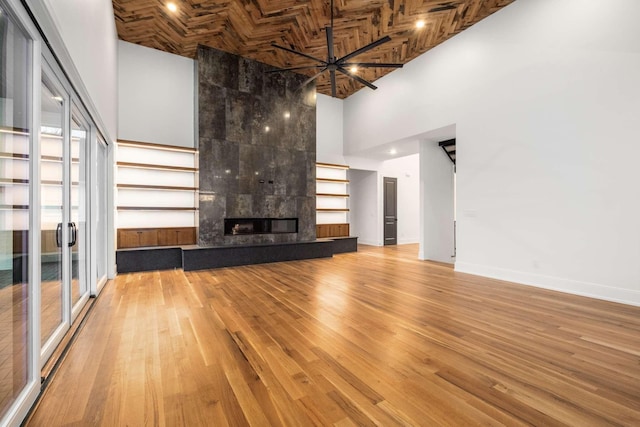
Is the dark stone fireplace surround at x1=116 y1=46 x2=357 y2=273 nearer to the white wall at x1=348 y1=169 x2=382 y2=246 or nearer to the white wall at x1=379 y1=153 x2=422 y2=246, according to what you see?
the white wall at x1=348 y1=169 x2=382 y2=246

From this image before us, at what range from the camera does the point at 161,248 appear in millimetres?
5453

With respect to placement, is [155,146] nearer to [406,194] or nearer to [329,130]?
[329,130]

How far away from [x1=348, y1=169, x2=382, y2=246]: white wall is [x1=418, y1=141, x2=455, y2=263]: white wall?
8.42 feet

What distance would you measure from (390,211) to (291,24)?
21.0ft

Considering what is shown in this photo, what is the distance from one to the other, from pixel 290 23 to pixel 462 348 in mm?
5684

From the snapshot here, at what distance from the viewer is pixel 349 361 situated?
2.06 meters

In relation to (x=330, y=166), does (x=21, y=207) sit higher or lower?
lower

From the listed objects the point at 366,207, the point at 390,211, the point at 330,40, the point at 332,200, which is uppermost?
the point at 330,40

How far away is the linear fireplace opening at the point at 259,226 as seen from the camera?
627 centimetres

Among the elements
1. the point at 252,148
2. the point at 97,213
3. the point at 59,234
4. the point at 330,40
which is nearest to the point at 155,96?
the point at 252,148

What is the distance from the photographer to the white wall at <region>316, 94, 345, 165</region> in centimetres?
853

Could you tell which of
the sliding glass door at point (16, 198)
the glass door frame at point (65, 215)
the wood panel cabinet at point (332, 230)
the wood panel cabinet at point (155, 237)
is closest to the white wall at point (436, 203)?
the wood panel cabinet at point (332, 230)

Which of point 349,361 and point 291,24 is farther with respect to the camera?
point 291,24

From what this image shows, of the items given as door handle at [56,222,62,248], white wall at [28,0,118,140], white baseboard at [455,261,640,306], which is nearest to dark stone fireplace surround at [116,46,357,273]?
white wall at [28,0,118,140]
